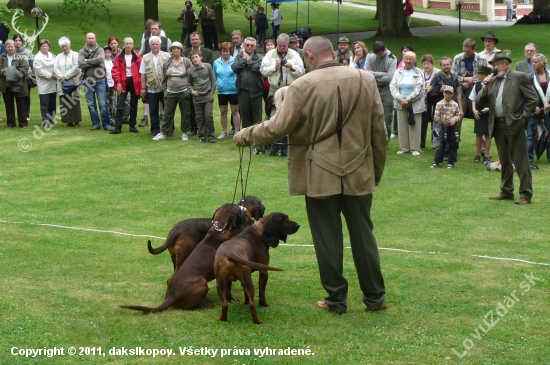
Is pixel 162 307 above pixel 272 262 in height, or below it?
above

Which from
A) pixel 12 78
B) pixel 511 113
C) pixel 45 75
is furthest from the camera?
pixel 45 75

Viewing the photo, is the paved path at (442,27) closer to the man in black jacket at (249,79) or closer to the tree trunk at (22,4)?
the tree trunk at (22,4)

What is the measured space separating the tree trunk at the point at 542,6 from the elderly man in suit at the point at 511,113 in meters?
35.4

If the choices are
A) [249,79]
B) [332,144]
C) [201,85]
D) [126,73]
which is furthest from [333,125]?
[126,73]

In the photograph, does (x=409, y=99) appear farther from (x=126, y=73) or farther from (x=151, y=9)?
(x=151, y=9)

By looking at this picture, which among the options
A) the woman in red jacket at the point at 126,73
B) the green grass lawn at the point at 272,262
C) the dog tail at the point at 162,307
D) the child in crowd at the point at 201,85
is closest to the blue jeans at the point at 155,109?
the woman in red jacket at the point at 126,73

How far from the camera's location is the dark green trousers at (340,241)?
23.3 feet

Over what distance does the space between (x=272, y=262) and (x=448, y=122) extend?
7098 millimetres

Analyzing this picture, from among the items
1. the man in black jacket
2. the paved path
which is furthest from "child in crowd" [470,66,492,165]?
the paved path

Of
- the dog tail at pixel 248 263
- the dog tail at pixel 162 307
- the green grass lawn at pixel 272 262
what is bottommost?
the green grass lawn at pixel 272 262

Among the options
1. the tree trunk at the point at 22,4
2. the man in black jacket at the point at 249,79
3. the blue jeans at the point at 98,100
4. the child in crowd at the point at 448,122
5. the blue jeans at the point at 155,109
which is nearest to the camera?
the child in crowd at the point at 448,122

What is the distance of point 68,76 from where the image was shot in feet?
62.4

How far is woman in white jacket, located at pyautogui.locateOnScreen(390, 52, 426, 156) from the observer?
16.4m

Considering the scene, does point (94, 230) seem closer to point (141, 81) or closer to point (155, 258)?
point (155, 258)
